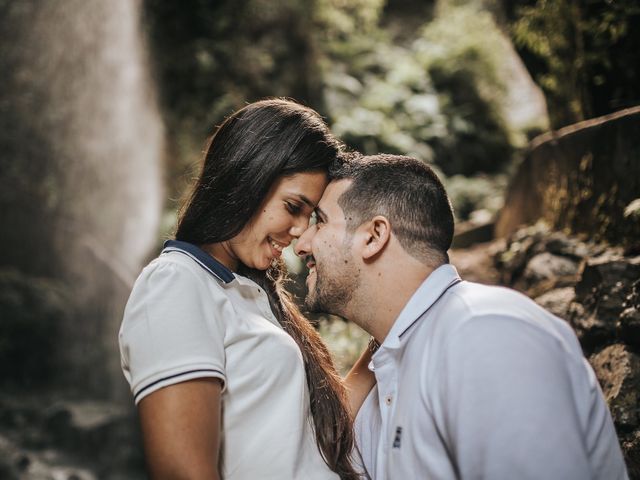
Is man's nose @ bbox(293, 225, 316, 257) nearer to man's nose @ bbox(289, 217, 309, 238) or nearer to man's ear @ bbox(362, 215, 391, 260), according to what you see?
man's nose @ bbox(289, 217, 309, 238)

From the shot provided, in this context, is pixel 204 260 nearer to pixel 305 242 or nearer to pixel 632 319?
pixel 305 242

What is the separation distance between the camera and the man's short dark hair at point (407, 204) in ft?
6.36

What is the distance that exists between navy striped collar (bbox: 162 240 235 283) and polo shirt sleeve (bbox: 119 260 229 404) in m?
0.15

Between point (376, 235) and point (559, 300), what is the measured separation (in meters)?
2.17

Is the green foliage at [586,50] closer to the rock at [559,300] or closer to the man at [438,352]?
the rock at [559,300]

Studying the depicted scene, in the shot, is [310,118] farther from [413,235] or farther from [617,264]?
[617,264]

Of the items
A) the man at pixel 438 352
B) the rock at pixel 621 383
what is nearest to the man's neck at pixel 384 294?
the man at pixel 438 352

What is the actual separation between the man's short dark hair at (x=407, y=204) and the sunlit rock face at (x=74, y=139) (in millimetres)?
10154

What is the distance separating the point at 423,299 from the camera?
181cm

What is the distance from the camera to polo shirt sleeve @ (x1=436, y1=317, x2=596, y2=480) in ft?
4.03

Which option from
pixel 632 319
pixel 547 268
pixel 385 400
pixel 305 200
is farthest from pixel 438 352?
pixel 547 268

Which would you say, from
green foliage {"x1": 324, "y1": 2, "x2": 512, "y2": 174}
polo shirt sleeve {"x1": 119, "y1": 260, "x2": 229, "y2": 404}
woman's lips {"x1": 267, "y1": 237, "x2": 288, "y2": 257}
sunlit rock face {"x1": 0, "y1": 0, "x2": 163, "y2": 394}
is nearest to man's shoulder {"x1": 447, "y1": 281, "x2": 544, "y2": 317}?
polo shirt sleeve {"x1": 119, "y1": 260, "x2": 229, "y2": 404}

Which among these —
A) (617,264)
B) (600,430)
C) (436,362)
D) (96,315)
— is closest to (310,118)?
(436,362)

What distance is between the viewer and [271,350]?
187cm
